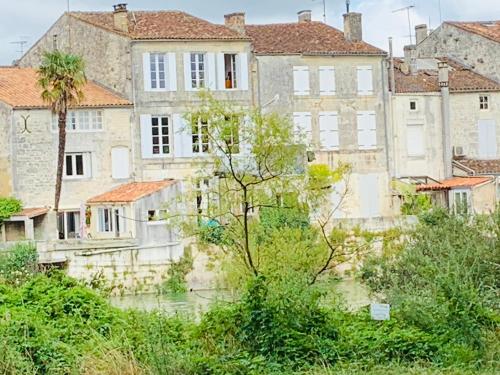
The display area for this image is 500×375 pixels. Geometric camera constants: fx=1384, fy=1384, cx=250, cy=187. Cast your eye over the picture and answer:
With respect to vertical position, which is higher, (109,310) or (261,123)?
(261,123)

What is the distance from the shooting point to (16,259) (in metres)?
42.8

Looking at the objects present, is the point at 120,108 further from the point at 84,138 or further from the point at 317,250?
the point at 317,250

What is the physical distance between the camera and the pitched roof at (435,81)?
57406 mm

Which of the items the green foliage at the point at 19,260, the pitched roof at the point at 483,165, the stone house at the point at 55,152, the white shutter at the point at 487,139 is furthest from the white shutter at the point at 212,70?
the white shutter at the point at 487,139

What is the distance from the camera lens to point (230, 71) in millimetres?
53250

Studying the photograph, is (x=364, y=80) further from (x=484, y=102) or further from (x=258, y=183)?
(x=258, y=183)

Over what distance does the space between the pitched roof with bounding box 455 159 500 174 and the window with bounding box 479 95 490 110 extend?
7.56 ft

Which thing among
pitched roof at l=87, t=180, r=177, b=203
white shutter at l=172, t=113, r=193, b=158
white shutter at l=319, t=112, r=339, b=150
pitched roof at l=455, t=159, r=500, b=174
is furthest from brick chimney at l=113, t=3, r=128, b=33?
pitched roof at l=455, t=159, r=500, b=174

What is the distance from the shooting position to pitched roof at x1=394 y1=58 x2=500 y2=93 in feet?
188

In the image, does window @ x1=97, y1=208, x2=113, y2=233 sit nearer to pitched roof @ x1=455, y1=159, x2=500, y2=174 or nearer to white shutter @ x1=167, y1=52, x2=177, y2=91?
A: white shutter @ x1=167, y1=52, x2=177, y2=91

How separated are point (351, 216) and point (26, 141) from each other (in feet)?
42.6

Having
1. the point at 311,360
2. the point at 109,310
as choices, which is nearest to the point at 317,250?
the point at 109,310

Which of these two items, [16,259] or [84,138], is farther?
[84,138]

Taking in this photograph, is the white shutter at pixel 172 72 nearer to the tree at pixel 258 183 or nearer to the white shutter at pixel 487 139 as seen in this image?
the white shutter at pixel 487 139
